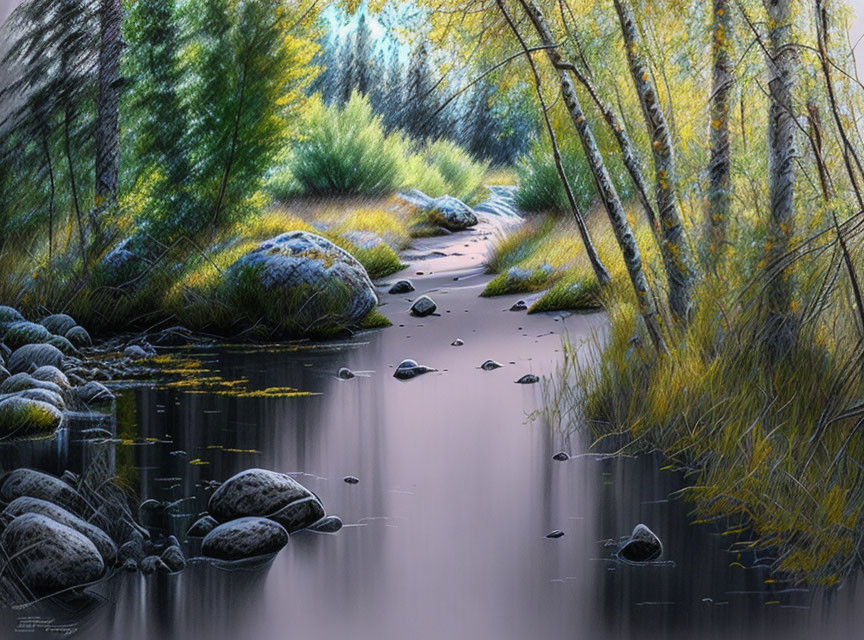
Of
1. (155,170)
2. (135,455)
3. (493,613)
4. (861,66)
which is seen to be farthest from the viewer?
(155,170)

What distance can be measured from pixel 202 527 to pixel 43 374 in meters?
0.87

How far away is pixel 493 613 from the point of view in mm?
2092

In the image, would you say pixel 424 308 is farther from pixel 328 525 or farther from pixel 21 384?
pixel 21 384

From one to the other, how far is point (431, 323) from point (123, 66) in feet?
3.74

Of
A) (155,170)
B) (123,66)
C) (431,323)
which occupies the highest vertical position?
(123,66)

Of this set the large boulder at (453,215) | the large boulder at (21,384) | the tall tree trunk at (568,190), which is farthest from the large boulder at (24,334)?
the tall tree trunk at (568,190)

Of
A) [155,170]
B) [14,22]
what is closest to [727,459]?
[155,170]

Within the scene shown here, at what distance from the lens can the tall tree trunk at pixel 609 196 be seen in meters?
2.79

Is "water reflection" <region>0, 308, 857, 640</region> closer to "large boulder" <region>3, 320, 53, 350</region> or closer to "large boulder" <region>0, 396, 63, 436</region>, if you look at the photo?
"large boulder" <region>0, 396, 63, 436</region>

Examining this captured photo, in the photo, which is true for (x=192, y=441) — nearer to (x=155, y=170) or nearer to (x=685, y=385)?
(x=155, y=170)

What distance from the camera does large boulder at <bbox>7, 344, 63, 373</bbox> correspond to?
286 centimetres

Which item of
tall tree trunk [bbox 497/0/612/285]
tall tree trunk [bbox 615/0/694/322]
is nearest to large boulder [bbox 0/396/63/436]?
tall tree trunk [bbox 497/0/612/285]

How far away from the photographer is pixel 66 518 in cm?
233

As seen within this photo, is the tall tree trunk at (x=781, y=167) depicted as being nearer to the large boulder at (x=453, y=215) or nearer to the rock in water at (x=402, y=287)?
the large boulder at (x=453, y=215)
